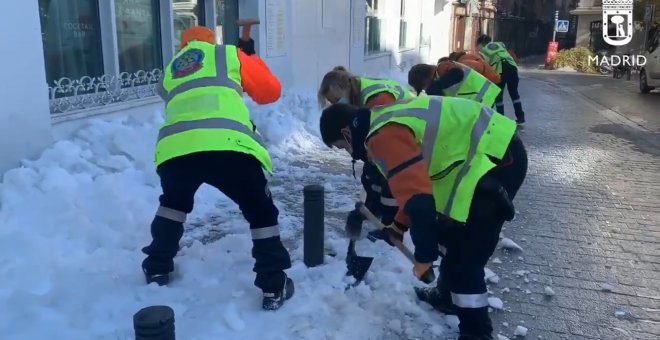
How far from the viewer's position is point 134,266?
12.0 feet

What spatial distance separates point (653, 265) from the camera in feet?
13.9

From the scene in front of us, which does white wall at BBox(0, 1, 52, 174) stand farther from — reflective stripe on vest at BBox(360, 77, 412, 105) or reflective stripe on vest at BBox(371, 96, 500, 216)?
reflective stripe on vest at BBox(371, 96, 500, 216)

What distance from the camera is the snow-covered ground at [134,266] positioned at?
303 centimetres

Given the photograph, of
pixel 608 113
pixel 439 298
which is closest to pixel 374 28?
pixel 608 113

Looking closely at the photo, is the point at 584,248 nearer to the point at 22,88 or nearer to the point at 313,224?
the point at 313,224

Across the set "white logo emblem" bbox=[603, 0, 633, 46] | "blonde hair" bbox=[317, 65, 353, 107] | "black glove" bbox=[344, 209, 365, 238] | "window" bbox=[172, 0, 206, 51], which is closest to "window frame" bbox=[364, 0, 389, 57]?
"window" bbox=[172, 0, 206, 51]

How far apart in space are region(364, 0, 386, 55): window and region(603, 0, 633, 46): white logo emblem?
1799cm

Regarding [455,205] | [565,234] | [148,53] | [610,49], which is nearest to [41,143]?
[148,53]

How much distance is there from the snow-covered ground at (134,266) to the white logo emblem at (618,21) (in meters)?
27.3

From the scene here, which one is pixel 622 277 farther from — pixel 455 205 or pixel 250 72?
pixel 250 72

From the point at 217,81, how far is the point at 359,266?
1403 millimetres

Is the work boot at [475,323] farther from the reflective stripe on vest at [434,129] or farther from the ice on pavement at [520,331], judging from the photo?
the reflective stripe on vest at [434,129]

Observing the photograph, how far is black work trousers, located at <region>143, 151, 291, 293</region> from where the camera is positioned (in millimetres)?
2992

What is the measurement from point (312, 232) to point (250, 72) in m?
1.11
